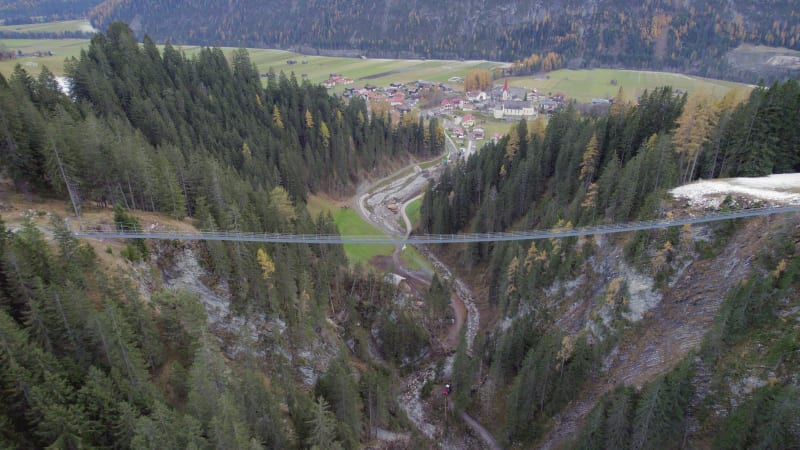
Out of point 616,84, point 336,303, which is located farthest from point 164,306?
point 616,84

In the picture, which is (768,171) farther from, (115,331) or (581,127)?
(115,331)

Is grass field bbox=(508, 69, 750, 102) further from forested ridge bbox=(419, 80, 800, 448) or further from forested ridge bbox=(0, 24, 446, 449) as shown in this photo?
forested ridge bbox=(0, 24, 446, 449)

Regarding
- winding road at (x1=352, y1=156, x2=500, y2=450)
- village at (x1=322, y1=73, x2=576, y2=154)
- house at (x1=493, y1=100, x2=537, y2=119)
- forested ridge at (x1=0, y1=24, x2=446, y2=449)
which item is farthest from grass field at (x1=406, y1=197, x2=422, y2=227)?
house at (x1=493, y1=100, x2=537, y2=119)

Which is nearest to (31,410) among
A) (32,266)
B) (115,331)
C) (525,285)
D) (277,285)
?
(115,331)

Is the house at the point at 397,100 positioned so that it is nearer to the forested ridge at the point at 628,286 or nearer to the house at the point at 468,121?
the house at the point at 468,121

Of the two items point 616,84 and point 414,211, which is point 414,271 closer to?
point 414,211

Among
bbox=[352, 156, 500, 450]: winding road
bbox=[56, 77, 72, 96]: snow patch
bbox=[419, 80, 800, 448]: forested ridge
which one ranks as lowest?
bbox=[352, 156, 500, 450]: winding road

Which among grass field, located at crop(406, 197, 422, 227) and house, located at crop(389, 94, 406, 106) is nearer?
grass field, located at crop(406, 197, 422, 227)

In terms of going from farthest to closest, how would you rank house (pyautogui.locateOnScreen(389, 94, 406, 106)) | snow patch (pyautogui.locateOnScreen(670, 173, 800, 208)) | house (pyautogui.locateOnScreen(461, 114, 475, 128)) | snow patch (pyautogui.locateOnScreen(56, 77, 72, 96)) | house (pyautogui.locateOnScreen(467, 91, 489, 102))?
house (pyautogui.locateOnScreen(467, 91, 489, 102)) < house (pyautogui.locateOnScreen(389, 94, 406, 106)) < house (pyautogui.locateOnScreen(461, 114, 475, 128)) < snow patch (pyautogui.locateOnScreen(56, 77, 72, 96)) < snow patch (pyautogui.locateOnScreen(670, 173, 800, 208))
